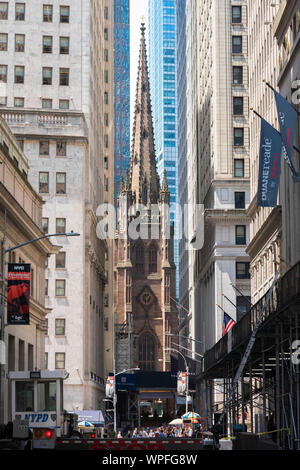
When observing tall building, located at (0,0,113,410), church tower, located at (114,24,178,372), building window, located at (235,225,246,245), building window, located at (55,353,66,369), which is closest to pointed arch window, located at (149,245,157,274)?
church tower, located at (114,24,178,372)

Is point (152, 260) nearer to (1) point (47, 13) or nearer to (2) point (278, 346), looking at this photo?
(1) point (47, 13)

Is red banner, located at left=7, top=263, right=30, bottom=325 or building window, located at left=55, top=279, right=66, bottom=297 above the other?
building window, located at left=55, top=279, right=66, bottom=297

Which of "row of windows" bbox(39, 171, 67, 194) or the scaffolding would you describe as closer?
the scaffolding

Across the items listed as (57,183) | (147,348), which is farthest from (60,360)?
(147,348)

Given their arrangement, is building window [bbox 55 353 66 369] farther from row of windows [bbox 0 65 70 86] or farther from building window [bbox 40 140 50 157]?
row of windows [bbox 0 65 70 86]

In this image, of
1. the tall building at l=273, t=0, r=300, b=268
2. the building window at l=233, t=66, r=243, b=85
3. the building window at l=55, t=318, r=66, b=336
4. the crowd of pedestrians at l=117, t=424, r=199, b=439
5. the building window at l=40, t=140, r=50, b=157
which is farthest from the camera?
the building window at l=233, t=66, r=243, b=85

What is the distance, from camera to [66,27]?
320ft

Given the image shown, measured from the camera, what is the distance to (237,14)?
4067 inches

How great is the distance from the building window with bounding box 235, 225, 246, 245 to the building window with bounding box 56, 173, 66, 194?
20.2 m

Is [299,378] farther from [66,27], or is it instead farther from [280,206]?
[66,27]

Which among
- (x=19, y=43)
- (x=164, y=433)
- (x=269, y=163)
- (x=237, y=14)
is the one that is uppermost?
(x=237, y=14)

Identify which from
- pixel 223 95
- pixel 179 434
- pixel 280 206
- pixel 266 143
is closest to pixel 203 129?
pixel 223 95

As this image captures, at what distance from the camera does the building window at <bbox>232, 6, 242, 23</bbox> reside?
10325 cm

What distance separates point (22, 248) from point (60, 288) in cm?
3141
